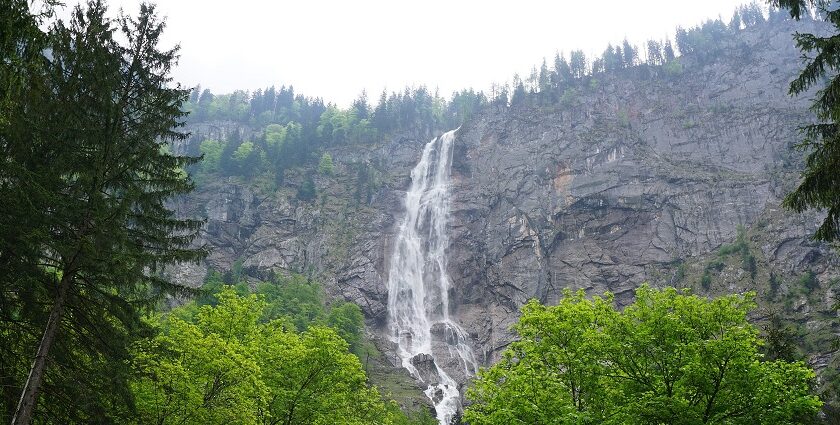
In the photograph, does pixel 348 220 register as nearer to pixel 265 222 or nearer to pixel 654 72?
pixel 265 222

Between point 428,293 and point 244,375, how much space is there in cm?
6186

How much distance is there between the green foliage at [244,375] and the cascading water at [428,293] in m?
35.7

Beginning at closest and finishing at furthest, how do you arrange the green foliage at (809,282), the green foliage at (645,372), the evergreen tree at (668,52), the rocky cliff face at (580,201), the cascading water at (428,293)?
1. the green foliage at (645,372)
2. the green foliage at (809,282)
3. the cascading water at (428,293)
4. the rocky cliff face at (580,201)
5. the evergreen tree at (668,52)

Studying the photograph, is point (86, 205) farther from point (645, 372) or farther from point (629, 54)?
point (629, 54)

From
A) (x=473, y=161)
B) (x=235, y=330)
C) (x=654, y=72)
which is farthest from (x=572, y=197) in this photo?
(x=235, y=330)

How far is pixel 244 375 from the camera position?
18188 millimetres

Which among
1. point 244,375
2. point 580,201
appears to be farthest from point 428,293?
point 244,375

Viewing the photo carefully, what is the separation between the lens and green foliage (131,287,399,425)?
54.3ft

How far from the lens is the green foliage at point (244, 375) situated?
16562 millimetres

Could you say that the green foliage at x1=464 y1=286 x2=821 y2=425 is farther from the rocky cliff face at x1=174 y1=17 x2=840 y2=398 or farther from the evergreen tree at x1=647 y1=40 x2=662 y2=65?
the evergreen tree at x1=647 y1=40 x2=662 y2=65

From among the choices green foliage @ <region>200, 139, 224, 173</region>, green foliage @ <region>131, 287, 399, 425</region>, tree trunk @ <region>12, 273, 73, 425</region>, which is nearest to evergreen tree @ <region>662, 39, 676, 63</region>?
green foliage @ <region>200, 139, 224, 173</region>

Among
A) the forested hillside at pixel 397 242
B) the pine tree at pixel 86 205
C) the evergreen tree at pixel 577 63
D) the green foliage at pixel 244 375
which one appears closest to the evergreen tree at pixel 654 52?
the forested hillside at pixel 397 242

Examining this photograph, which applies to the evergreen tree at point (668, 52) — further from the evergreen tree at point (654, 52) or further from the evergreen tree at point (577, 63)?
the evergreen tree at point (577, 63)

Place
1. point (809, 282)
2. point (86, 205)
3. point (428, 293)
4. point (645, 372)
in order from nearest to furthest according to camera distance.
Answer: point (86, 205), point (645, 372), point (809, 282), point (428, 293)
